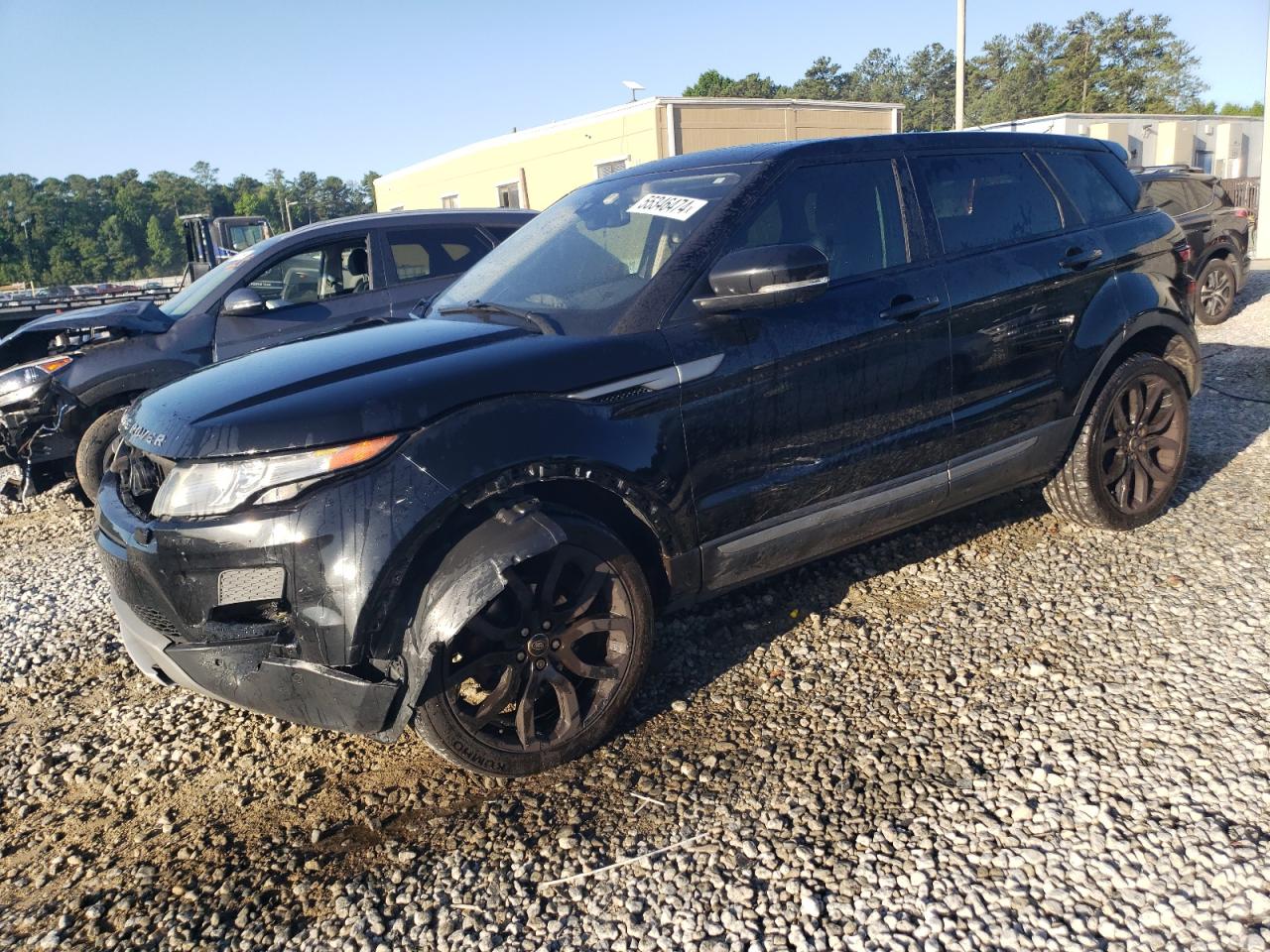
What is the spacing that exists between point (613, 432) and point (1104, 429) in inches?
106

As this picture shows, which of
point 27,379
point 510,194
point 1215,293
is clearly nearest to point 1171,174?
point 1215,293

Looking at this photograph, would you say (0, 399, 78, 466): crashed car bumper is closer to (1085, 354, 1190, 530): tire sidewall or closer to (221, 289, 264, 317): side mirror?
(221, 289, 264, 317): side mirror

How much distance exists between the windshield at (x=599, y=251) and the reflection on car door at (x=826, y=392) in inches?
8.8

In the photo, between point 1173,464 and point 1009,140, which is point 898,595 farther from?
point 1009,140

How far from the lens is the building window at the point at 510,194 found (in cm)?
3219

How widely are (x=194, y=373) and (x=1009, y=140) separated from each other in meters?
3.68

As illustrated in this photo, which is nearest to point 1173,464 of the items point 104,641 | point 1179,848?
point 1179,848

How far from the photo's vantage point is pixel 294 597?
2.45m

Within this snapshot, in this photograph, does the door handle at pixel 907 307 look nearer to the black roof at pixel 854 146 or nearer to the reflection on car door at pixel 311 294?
the black roof at pixel 854 146

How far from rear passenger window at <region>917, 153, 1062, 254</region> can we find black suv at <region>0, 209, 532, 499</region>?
353 cm

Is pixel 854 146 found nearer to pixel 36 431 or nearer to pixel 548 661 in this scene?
pixel 548 661

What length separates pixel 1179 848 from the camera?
7.41 feet

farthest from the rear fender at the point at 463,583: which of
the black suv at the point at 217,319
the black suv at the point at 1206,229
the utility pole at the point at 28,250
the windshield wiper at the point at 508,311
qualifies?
the utility pole at the point at 28,250

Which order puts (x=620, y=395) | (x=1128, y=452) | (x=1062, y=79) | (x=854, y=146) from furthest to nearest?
(x=1062, y=79)
(x=1128, y=452)
(x=854, y=146)
(x=620, y=395)
